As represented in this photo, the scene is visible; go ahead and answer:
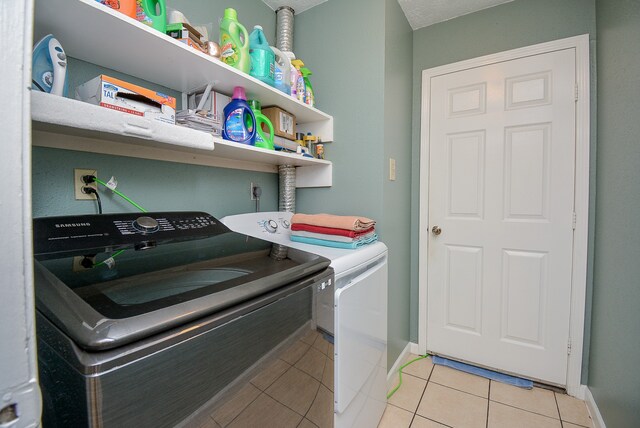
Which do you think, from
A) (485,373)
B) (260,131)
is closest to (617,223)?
(485,373)

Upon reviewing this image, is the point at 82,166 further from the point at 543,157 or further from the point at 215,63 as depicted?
the point at 543,157

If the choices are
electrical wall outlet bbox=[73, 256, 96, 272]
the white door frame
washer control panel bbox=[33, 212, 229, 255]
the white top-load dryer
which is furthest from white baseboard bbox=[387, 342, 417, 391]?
electrical wall outlet bbox=[73, 256, 96, 272]

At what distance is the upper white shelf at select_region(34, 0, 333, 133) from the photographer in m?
0.78

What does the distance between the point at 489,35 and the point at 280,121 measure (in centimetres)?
170

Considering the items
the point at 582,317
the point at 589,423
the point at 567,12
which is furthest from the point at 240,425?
the point at 567,12

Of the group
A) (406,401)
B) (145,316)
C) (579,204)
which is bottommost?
(406,401)

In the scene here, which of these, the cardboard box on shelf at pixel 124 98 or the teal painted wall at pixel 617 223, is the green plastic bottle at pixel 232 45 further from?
the teal painted wall at pixel 617 223

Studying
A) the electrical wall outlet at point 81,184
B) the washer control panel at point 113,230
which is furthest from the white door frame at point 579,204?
the electrical wall outlet at point 81,184

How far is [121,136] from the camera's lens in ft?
3.03

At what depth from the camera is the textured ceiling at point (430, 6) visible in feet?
6.09

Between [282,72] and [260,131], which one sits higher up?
[282,72]

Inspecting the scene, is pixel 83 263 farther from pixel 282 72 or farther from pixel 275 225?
pixel 282 72

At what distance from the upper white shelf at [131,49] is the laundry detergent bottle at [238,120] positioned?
0.06 meters

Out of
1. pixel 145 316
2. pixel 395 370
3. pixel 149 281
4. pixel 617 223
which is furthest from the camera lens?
pixel 395 370
